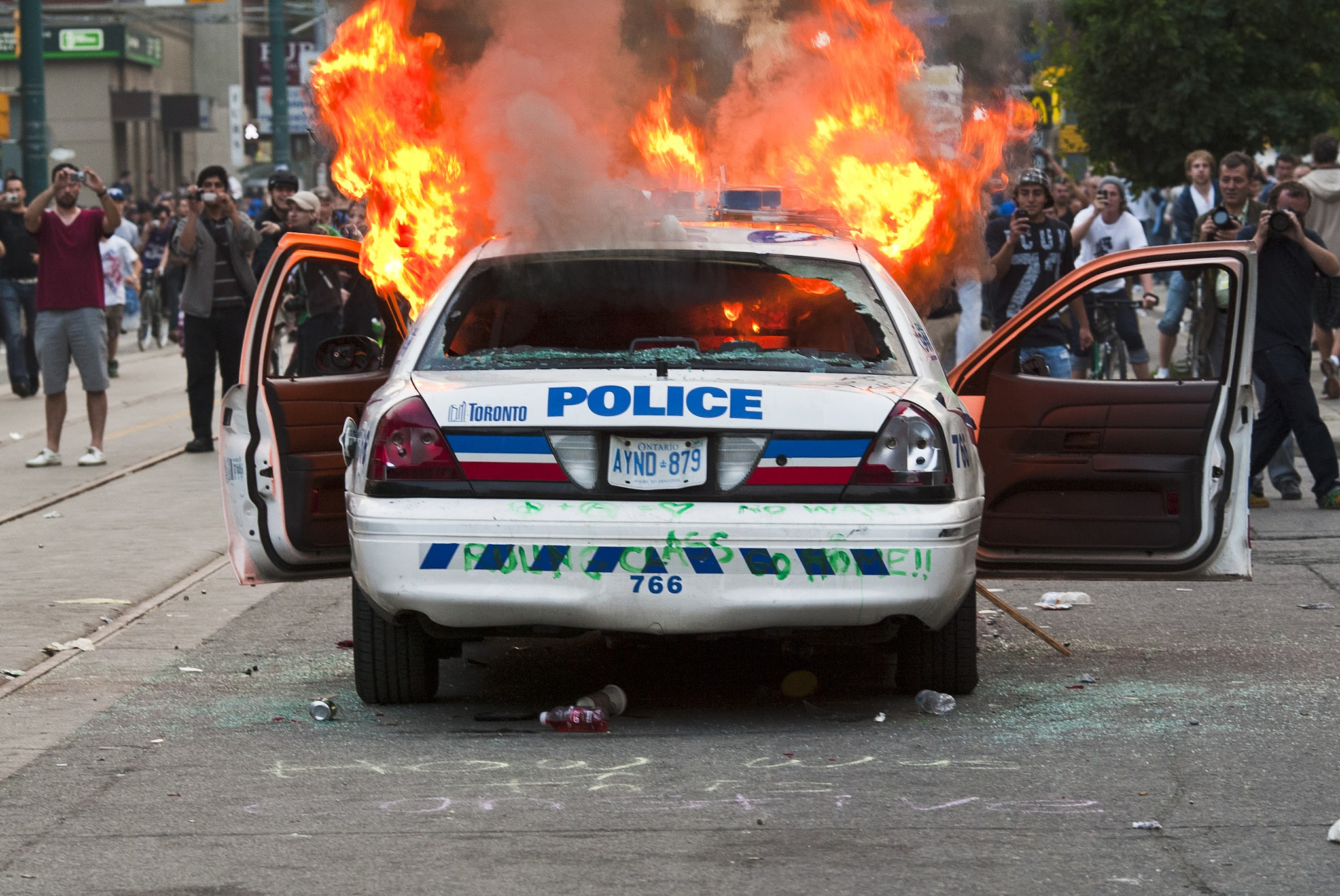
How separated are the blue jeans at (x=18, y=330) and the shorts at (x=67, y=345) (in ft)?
14.7

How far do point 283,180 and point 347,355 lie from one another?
731 cm

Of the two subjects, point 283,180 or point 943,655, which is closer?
point 943,655

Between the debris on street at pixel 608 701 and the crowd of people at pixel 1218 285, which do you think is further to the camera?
the crowd of people at pixel 1218 285

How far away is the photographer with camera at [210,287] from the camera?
13.3 meters

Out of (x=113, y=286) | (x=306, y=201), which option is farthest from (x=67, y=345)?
(x=113, y=286)

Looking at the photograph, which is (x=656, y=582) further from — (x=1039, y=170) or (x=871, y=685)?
(x=1039, y=170)

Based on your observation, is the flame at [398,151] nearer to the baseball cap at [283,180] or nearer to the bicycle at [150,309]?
the baseball cap at [283,180]

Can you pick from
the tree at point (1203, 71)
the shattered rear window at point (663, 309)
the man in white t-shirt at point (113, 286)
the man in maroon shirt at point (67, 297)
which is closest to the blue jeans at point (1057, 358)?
the shattered rear window at point (663, 309)

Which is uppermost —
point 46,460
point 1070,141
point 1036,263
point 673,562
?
point 1070,141

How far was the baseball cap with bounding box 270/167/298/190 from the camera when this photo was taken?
1408 cm

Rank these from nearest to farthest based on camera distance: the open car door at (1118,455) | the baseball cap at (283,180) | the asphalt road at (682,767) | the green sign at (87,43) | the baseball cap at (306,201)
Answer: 1. the asphalt road at (682,767)
2. the open car door at (1118,455)
3. the baseball cap at (306,201)
4. the baseball cap at (283,180)
5. the green sign at (87,43)

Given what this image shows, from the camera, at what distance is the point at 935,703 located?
19.5ft

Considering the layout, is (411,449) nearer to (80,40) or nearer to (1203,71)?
(1203,71)

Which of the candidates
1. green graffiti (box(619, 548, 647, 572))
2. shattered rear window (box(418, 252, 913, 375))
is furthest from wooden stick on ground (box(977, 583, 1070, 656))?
green graffiti (box(619, 548, 647, 572))
